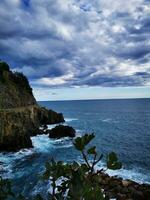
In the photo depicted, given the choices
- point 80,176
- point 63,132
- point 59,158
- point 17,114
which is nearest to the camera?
point 80,176

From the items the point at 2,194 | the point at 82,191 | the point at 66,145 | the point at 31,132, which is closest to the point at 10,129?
the point at 66,145

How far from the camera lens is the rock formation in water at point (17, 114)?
50.0 meters

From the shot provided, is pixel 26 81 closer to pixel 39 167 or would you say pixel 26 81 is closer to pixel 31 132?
pixel 31 132

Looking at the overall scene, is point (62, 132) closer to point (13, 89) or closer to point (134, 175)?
point (13, 89)

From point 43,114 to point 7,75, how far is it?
16115mm

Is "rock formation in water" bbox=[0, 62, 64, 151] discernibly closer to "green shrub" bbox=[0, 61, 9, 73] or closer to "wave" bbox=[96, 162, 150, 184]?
"green shrub" bbox=[0, 61, 9, 73]

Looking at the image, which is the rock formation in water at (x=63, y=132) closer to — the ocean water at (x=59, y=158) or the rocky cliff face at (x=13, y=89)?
the ocean water at (x=59, y=158)

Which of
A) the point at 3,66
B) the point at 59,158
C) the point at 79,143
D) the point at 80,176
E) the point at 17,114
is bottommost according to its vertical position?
the point at 59,158

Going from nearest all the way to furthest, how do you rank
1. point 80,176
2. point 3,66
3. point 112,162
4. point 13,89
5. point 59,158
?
point 80,176
point 112,162
point 59,158
point 13,89
point 3,66

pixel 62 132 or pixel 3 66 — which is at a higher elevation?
pixel 3 66

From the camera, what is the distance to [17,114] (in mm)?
59719

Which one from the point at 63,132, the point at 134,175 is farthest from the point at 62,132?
the point at 134,175

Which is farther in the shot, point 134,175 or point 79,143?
point 134,175

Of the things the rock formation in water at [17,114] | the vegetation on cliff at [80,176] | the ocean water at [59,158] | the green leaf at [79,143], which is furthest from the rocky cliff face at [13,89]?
the green leaf at [79,143]
